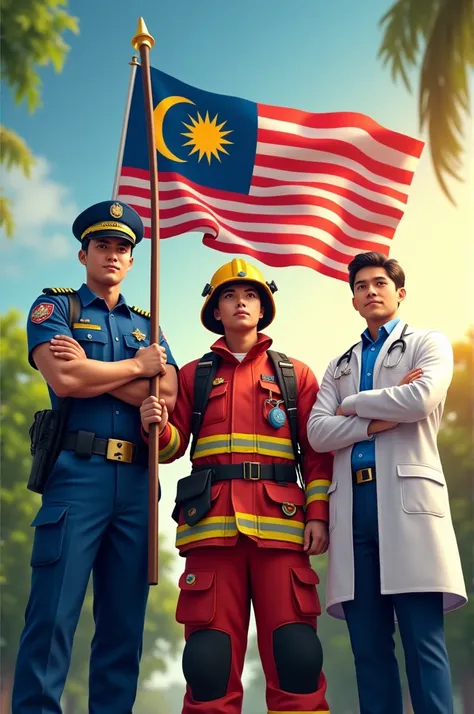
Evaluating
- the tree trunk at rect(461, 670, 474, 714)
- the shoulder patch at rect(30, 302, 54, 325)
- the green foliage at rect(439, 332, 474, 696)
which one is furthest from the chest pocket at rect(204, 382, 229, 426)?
the tree trunk at rect(461, 670, 474, 714)

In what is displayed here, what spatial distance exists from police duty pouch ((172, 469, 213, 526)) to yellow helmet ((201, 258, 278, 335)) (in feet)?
3.46

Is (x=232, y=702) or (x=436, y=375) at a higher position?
(x=436, y=375)

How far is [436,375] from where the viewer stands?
177 inches

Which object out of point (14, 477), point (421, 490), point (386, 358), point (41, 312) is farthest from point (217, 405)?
point (14, 477)

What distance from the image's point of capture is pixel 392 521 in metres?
4.31

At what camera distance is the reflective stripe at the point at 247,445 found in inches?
186

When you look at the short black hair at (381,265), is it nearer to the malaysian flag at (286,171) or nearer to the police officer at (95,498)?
the police officer at (95,498)

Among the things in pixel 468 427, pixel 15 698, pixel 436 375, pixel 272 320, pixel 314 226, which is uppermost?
pixel 468 427

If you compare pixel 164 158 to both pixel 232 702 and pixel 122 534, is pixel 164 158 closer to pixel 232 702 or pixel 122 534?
pixel 122 534

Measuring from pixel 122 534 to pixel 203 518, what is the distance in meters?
0.44

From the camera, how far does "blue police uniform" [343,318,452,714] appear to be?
13.4 feet

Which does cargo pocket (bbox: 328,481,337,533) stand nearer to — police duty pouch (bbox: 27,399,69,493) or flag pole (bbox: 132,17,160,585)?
flag pole (bbox: 132,17,160,585)

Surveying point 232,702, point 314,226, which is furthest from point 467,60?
point 232,702

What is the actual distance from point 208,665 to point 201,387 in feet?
5.06
